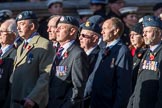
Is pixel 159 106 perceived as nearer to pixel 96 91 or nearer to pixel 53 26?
pixel 96 91

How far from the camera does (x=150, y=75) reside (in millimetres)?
9898

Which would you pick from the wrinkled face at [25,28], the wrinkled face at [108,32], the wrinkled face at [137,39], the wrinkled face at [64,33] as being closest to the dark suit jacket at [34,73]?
the wrinkled face at [25,28]

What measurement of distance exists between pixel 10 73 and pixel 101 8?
333 cm

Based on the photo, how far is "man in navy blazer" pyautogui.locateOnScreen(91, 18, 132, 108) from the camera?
10.4 metres

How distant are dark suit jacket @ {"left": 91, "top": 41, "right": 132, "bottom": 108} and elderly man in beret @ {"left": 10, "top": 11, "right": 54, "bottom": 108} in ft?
2.12

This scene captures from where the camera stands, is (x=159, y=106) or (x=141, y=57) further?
(x=141, y=57)

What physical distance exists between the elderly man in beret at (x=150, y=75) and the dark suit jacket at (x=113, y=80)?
211 mm

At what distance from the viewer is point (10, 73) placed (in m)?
11.3

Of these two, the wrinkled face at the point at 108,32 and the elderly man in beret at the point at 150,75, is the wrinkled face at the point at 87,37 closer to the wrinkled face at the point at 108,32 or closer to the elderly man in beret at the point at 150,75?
the wrinkled face at the point at 108,32

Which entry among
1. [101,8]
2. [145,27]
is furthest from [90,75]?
[101,8]

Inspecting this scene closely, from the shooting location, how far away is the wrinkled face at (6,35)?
452 inches

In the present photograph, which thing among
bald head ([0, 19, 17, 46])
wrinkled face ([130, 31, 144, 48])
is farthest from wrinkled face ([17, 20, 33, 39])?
wrinkled face ([130, 31, 144, 48])

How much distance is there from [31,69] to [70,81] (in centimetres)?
68

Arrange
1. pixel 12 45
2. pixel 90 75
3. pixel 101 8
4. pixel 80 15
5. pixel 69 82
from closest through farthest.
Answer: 1. pixel 69 82
2. pixel 90 75
3. pixel 12 45
4. pixel 101 8
5. pixel 80 15
